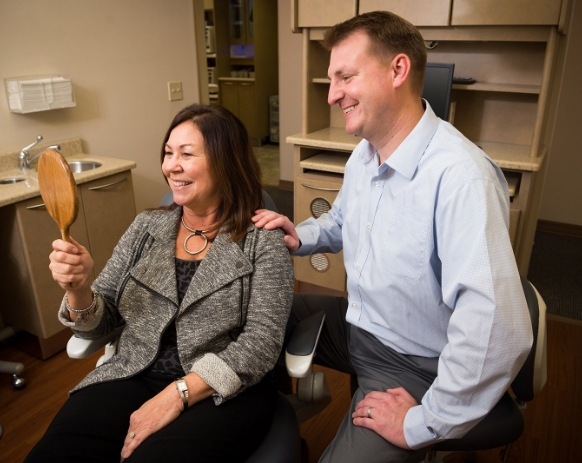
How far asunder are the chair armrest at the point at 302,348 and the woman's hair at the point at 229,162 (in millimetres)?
299

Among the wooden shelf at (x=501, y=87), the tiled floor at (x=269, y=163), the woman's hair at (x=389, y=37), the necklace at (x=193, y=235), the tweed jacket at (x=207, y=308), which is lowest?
the tiled floor at (x=269, y=163)

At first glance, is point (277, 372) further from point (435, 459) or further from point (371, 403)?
point (435, 459)

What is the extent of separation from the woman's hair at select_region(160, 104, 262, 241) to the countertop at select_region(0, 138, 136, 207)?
3.35ft

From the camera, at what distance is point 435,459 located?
1387 millimetres

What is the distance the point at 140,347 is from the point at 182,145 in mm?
532

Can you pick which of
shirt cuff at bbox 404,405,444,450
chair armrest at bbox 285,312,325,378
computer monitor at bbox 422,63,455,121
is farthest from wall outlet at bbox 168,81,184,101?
shirt cuff at bbox 404,405,444,450

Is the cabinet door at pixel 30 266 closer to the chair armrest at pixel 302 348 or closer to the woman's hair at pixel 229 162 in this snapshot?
the woman's hair at pixel 229 162

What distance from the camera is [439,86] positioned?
2396 millimetres

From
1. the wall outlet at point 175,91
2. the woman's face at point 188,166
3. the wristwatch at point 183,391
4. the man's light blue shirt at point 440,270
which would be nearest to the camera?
the man's light blue shirt at point 440,270

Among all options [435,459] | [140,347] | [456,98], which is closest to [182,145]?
[140,347]

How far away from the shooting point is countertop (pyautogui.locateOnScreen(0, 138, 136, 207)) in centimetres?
200

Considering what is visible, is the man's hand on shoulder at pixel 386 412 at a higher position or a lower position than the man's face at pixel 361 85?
lower

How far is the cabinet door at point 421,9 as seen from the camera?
2.31m

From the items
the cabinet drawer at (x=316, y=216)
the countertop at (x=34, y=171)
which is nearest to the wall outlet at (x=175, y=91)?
the countertop at (x=34, y=171)
